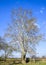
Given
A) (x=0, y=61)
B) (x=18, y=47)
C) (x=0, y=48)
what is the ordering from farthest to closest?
(x=18, y=47) → (x=0, y=48) → (x=0, y=61)

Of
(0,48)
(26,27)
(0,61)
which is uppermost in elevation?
(26,27)

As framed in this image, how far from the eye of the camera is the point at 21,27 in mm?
32062

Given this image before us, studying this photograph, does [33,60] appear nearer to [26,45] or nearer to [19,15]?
[26,45]

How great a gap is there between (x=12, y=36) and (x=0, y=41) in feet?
12.9

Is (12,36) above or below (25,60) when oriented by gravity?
above

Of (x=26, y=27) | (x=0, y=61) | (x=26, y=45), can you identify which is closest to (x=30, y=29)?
(x=26, y=27)

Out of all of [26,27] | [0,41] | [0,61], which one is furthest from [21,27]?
[0,61]

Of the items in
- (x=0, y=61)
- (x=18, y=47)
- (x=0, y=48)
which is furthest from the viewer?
(x=18, y=47)

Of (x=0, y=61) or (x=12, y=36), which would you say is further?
(x=12, y=36)

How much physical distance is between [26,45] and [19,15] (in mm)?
5183

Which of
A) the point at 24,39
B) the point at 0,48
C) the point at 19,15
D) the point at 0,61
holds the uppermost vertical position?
the point at 19,15

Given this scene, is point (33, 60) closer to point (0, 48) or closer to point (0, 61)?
point (0, 48)

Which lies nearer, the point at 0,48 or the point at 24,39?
the point at 0,48

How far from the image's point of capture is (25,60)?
33156mm
